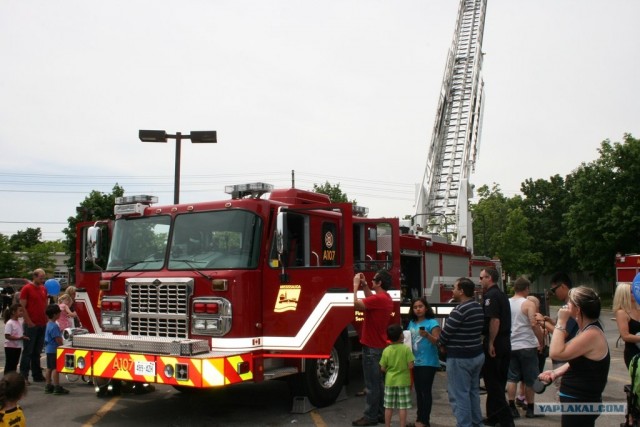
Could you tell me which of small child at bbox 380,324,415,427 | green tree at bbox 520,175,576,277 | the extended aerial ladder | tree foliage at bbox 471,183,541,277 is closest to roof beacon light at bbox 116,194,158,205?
small child at bbox 380,324,415,427

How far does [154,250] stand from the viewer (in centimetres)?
773

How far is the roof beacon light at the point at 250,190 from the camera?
754cm

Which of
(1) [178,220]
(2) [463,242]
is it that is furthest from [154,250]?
(2) [463,242]

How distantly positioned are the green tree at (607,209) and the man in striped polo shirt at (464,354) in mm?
36294

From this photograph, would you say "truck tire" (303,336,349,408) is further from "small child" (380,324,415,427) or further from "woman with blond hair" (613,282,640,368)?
"woman with blond hair" (613,282,640,368)

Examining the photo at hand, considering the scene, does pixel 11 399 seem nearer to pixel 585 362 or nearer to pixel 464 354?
pixel 585 362

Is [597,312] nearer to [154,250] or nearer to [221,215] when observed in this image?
[221,215]

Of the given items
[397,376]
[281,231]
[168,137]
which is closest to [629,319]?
[397,376]

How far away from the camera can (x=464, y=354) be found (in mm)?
6027

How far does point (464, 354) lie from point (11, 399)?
404 centimetres

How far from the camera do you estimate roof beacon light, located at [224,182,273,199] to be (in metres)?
7.54

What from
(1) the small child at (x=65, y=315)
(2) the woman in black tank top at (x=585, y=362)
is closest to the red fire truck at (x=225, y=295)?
(1) the small child at (x=65, y=315)

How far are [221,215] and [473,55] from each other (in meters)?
22.3

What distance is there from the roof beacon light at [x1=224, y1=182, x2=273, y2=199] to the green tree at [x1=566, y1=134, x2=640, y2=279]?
3617cm
